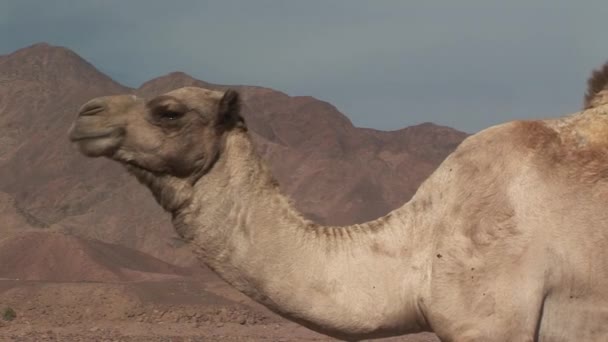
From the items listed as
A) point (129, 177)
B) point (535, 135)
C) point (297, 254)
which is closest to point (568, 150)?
A: point (535, 135)

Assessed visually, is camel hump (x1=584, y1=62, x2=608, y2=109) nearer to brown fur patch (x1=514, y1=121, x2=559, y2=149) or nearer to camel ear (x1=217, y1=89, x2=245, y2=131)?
brown fur patch (x1=514, y1=121, x2=559, y2=149)

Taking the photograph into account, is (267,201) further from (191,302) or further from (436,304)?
(191,302)

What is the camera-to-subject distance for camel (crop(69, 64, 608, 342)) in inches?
183

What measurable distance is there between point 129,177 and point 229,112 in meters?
68.6

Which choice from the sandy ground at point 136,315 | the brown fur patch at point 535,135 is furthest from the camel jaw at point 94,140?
the sandy ground at point 136,315

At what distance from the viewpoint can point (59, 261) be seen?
4412cm

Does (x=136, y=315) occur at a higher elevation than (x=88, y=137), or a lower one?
lower

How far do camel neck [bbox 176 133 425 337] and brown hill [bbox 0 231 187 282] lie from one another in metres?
38.0

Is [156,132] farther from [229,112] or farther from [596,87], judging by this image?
[596,87]

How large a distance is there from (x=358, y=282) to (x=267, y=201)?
2.38 ft

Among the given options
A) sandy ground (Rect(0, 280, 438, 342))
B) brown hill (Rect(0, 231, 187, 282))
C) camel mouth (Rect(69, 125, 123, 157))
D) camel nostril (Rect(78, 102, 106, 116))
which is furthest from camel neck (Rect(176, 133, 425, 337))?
brown hill (Rect(0, 231, 187, 282))

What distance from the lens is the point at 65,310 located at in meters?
30.3

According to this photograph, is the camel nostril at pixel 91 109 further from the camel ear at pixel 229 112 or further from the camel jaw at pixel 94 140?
the camel ear at pixel 229 112

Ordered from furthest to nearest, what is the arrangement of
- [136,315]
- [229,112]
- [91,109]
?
[136,315] → [229,112] → [91,109]
